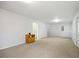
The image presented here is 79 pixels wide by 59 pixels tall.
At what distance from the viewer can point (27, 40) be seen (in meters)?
7.31

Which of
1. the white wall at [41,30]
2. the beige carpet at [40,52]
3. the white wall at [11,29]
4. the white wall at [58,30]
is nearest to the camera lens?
the beige carpet at [40,52]

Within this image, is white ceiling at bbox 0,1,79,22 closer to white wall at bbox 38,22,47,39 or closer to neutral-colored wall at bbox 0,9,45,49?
neutral-colored wall at bbox 0,9,45,49

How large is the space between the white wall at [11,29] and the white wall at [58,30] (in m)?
8.30

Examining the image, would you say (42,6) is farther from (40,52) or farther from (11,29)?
(11,29)

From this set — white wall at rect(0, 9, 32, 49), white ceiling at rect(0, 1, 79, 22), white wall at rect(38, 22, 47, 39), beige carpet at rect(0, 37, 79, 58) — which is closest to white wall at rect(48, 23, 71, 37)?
white wall at rect(38, 22, 47, 39)

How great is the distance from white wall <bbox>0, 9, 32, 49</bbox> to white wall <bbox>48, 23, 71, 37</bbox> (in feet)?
27.2

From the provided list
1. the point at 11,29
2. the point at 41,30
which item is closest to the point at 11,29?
the point at 11,29

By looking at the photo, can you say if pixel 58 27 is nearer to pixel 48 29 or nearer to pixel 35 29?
pixel 48 29

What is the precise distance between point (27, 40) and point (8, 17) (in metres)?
2.65

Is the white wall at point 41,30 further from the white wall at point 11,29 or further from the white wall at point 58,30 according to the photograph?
Answer: the white wall at point 11,29

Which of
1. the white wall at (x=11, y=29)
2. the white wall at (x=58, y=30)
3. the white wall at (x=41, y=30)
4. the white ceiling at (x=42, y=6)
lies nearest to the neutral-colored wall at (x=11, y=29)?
the white wall at (x=11, y=29)

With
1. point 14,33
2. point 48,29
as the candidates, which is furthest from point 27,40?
point 48,29

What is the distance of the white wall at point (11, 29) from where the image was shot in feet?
16.3

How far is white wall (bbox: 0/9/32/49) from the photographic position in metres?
4.96
